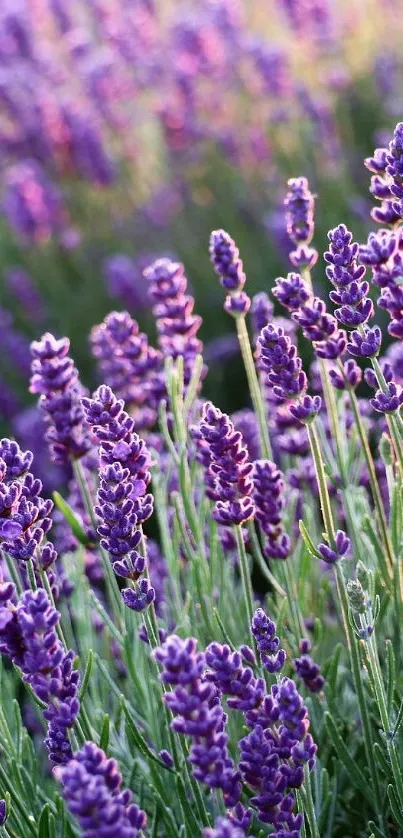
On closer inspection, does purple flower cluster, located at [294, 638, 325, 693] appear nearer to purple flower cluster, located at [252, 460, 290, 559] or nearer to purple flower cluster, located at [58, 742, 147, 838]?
purple flower cluster, located at [252, 460, 290, 559]

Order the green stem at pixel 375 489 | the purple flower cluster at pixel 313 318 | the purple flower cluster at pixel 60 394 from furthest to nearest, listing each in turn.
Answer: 1. the purple flower cluster at pixel 60 394
2. the green stem at pixel 375 489
3. the purple flower cluster at pixel 313 318

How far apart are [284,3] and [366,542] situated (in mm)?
4608

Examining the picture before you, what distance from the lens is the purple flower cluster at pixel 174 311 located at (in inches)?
101

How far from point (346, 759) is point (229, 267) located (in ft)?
3.18

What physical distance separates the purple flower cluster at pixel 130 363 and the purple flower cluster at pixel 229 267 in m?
0.35

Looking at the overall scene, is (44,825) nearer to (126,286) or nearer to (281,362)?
(281,362)

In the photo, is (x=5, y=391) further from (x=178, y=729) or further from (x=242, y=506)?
(x=178, y=729)

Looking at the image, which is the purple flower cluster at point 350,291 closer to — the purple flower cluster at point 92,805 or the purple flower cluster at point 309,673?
the purple flower cluster at point 309,673

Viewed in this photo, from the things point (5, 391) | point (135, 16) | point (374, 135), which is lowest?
point (5, 391)

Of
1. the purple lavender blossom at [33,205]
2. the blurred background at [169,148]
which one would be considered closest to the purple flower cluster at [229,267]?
the blurred background at [169,148]

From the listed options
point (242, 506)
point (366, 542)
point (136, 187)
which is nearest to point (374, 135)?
point (136, 187)

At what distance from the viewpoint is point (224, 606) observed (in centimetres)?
245

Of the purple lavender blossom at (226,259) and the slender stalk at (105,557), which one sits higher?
the purple lavender blossom at (226,259)

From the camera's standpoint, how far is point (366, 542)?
93.0 inches
